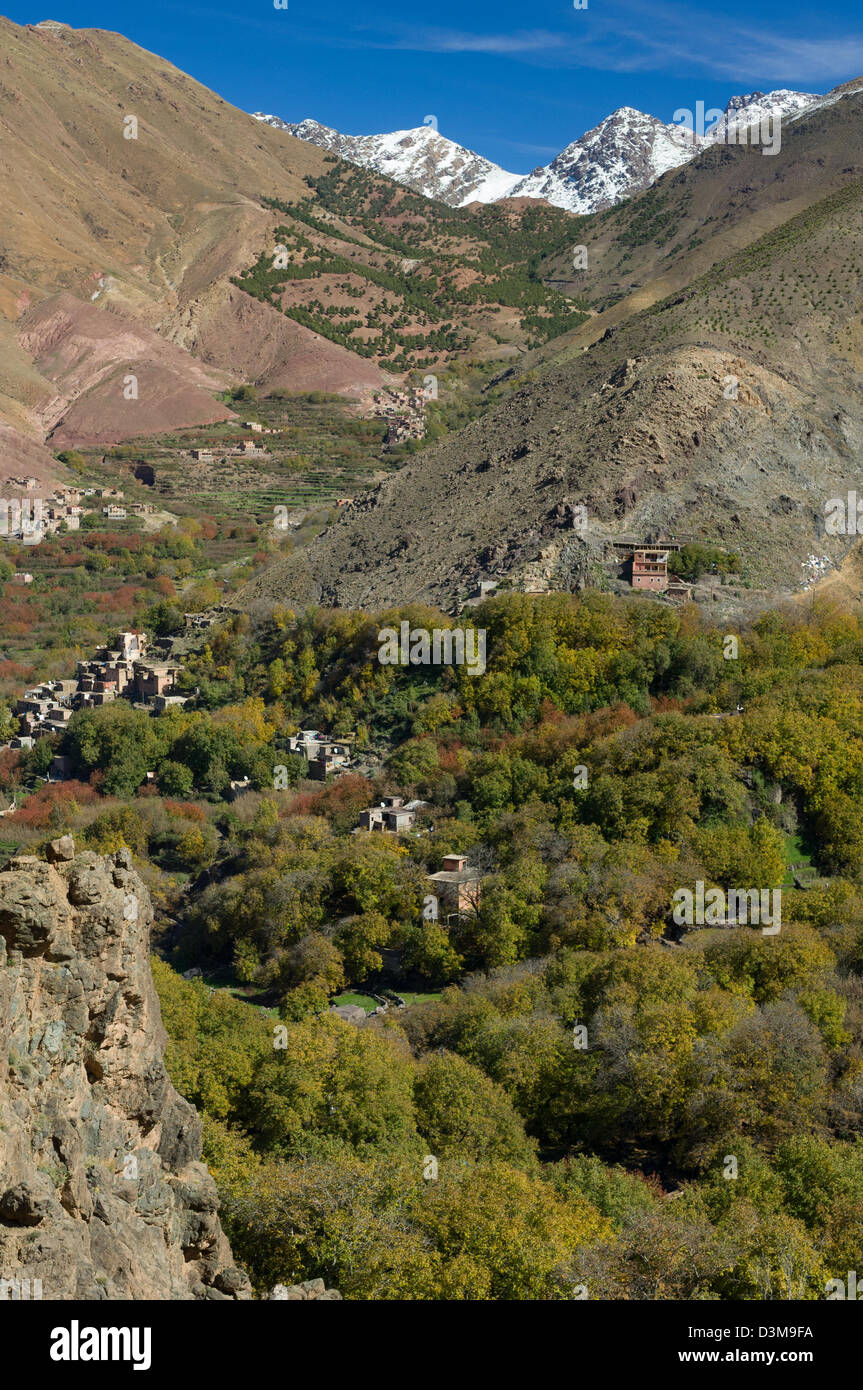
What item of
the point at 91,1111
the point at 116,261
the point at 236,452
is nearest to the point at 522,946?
the point at 91,1111

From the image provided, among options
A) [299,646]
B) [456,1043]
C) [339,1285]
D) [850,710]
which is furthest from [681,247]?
[339,1285]

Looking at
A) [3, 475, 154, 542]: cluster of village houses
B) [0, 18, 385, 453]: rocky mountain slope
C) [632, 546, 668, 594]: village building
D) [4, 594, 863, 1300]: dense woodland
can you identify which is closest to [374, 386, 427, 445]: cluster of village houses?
[0, 18, 385, 453]: rocky mountain slope

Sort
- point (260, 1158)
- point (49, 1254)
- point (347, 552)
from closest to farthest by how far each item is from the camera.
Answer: point (49, 1254), point (260, 1158), point (347, 552)

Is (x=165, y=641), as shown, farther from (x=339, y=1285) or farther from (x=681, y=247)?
(x=681, y=247)

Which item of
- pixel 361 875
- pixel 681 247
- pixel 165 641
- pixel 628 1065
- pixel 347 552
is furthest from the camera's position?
pixel 681 247

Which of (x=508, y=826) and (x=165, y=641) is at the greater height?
(x=165, y=641)

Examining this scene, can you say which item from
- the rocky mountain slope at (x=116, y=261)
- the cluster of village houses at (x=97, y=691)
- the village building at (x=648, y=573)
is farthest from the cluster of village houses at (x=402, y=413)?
the village building at (x=648, y=573)

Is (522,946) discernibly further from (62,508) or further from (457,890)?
(62,508)

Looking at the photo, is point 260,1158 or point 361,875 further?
point 361,875
